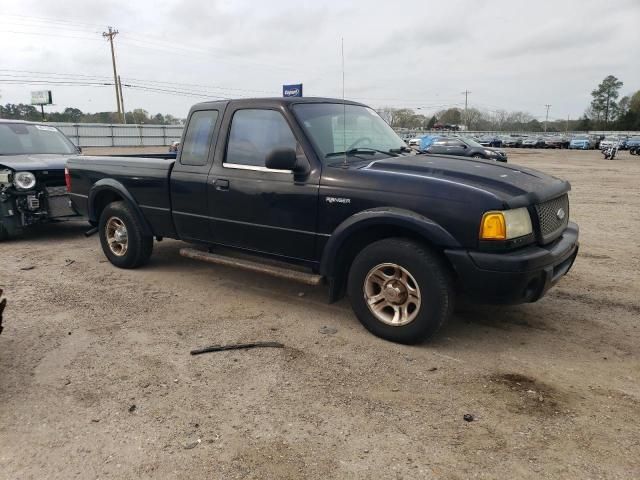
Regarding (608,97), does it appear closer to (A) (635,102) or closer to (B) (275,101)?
(A) (635,102)

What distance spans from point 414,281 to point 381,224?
1.67 ft

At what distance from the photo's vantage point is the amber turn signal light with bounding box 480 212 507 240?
355 cm

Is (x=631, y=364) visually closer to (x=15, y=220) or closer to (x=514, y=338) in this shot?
(x=514, y=338)

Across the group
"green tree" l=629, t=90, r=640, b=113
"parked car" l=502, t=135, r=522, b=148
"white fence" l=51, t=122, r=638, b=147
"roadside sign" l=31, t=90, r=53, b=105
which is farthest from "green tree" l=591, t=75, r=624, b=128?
"roadside sign" l=31, t=90, r=53, b=105

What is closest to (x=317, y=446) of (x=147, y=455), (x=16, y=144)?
(x=147, y=455)

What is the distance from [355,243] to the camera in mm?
4297

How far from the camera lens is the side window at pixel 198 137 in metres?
5.10

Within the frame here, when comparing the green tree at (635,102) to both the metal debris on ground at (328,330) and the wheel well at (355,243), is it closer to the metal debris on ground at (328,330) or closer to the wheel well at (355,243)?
the wheel well at (355,243)

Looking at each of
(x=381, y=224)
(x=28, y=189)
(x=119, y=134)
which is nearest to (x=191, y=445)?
(x=381, y=224)

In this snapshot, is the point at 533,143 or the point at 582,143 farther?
the point at 533,143

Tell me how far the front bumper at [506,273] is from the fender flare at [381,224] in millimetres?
135

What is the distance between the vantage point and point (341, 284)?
441 cm

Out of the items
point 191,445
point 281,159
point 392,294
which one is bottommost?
point 191,445

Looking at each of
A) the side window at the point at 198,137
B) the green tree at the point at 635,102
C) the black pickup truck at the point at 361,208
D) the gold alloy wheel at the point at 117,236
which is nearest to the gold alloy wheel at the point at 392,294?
the black pickup truck at the point at 361,208
